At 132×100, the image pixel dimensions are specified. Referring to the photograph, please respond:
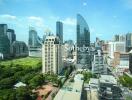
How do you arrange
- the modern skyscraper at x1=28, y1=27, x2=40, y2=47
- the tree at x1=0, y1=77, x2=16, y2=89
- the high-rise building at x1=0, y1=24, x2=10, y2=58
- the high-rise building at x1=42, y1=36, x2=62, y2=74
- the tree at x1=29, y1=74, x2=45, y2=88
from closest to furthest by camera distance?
1. the tree at x1=0, y1=77, x2=16, y2=89
2. the tree at x1=29, y1=74, x2=45, y2=88
3. the high-rise building at x1=42, y1=36, x2=62, y2=74
4. the high-rise building at x1=0, y1=24, x2=10, y2=58
5. the modern skyscraper at x1=28, y1=27, x2=40, y2=47

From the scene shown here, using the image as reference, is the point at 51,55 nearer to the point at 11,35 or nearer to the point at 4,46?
the point at 4,46

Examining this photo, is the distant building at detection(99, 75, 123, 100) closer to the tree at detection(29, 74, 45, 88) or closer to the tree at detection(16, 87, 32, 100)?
the tree at detection(16, 87, 32, 100)

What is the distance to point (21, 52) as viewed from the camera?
53.9m

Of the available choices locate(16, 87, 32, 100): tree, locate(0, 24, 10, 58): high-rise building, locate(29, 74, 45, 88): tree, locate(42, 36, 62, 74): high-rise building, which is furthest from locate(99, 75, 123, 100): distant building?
locate(0, 24, 10, 58): high-rise building

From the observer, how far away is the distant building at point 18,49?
50.0 m

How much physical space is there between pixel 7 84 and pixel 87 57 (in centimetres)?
1958

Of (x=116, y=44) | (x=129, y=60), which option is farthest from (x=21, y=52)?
(x=129, y=60)

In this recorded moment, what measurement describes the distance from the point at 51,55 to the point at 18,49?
1137 inches

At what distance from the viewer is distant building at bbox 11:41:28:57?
164 feet

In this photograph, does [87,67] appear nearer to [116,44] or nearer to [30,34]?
[116,44]

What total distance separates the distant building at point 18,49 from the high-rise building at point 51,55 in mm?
24363

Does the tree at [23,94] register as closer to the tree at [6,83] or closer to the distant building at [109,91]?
the tree at [6,83]

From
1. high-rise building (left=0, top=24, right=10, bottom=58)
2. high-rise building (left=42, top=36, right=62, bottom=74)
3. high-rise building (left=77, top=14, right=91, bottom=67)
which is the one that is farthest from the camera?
high-rise building (left=0, top=24, right=10, bottom=58)

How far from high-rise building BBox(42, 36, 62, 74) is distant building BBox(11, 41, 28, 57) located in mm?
24363
